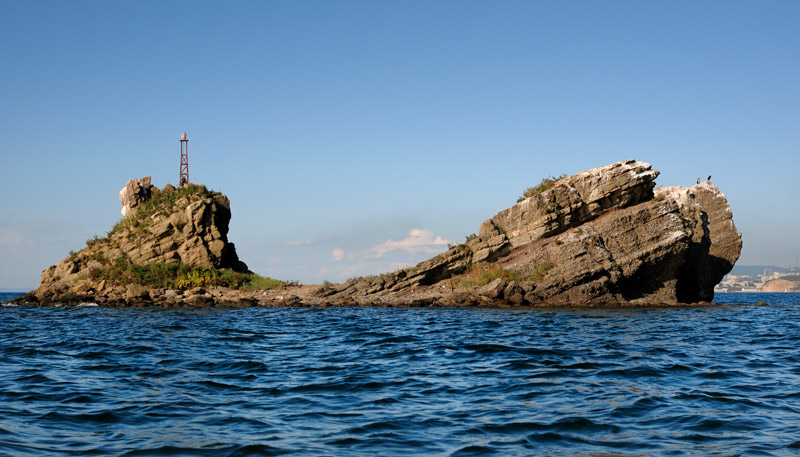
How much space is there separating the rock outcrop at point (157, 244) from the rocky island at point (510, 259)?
10 centimetres

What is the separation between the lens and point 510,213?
43.3 m

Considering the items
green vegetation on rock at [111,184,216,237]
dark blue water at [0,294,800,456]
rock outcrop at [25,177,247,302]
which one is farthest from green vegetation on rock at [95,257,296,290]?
dark blue water at [0,294,800,456]

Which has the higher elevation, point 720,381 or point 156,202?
point 156,202

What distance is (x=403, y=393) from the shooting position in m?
11.7

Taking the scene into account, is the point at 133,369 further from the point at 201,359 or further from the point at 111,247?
the point at 111,247

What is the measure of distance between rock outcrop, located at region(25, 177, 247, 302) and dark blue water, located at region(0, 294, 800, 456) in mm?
26050

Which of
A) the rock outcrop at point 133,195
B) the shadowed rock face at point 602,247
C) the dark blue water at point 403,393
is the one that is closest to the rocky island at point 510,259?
the shadowed rock face at point 602,247

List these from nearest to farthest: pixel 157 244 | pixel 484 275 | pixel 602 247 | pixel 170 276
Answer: pixel 602 247 < pixel 484 275 < pixel 170 276 < pixel 157 244

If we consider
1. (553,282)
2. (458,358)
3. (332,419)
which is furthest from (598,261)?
(332,419)

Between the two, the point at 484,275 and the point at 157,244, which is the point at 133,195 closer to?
the point at 157,244

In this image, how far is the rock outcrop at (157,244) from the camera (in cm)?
4741

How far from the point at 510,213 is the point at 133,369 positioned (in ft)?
106

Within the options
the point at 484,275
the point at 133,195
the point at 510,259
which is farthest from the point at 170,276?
the point at 510,259

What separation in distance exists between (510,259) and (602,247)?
20.1 feet
